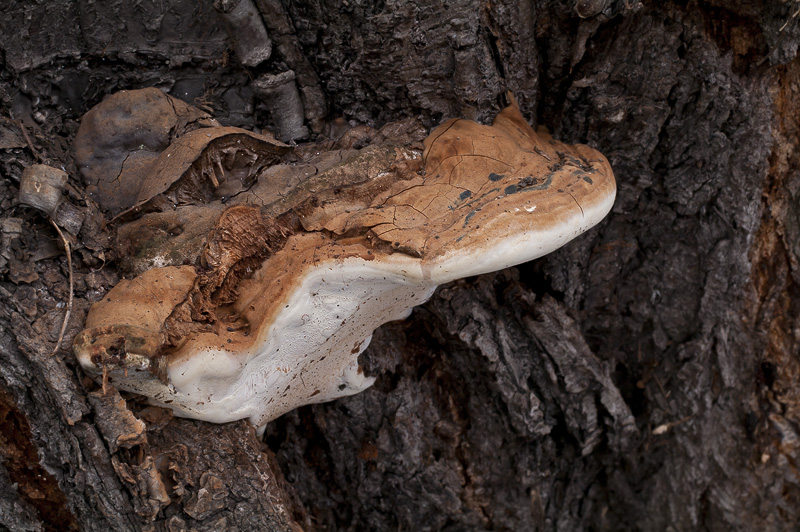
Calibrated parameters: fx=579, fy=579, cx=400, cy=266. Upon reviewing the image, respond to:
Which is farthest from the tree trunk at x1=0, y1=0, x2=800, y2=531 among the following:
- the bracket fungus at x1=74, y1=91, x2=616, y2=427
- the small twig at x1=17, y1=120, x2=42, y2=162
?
the bracket fungus at x1=74, y1=91, x2=616, y2=427

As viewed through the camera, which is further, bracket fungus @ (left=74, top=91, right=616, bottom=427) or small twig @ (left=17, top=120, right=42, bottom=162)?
small twig @ (left=17, top=120, right=42, bottom=162)

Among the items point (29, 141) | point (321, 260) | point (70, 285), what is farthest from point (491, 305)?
point (29, 141)

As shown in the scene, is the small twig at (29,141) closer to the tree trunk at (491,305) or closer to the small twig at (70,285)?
the tree trunk at (491,305)

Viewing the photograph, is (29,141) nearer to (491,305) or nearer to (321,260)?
(321,260)

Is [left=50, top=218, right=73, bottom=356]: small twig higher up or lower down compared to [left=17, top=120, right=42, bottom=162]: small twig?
lower down

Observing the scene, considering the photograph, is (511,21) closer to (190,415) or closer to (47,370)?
(190,415)

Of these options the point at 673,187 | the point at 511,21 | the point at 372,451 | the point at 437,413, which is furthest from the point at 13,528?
the point at 673,187

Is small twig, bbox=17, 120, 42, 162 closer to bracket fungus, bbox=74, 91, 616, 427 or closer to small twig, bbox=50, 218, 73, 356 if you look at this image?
small twig, bbox=50, 218, 73, 356
